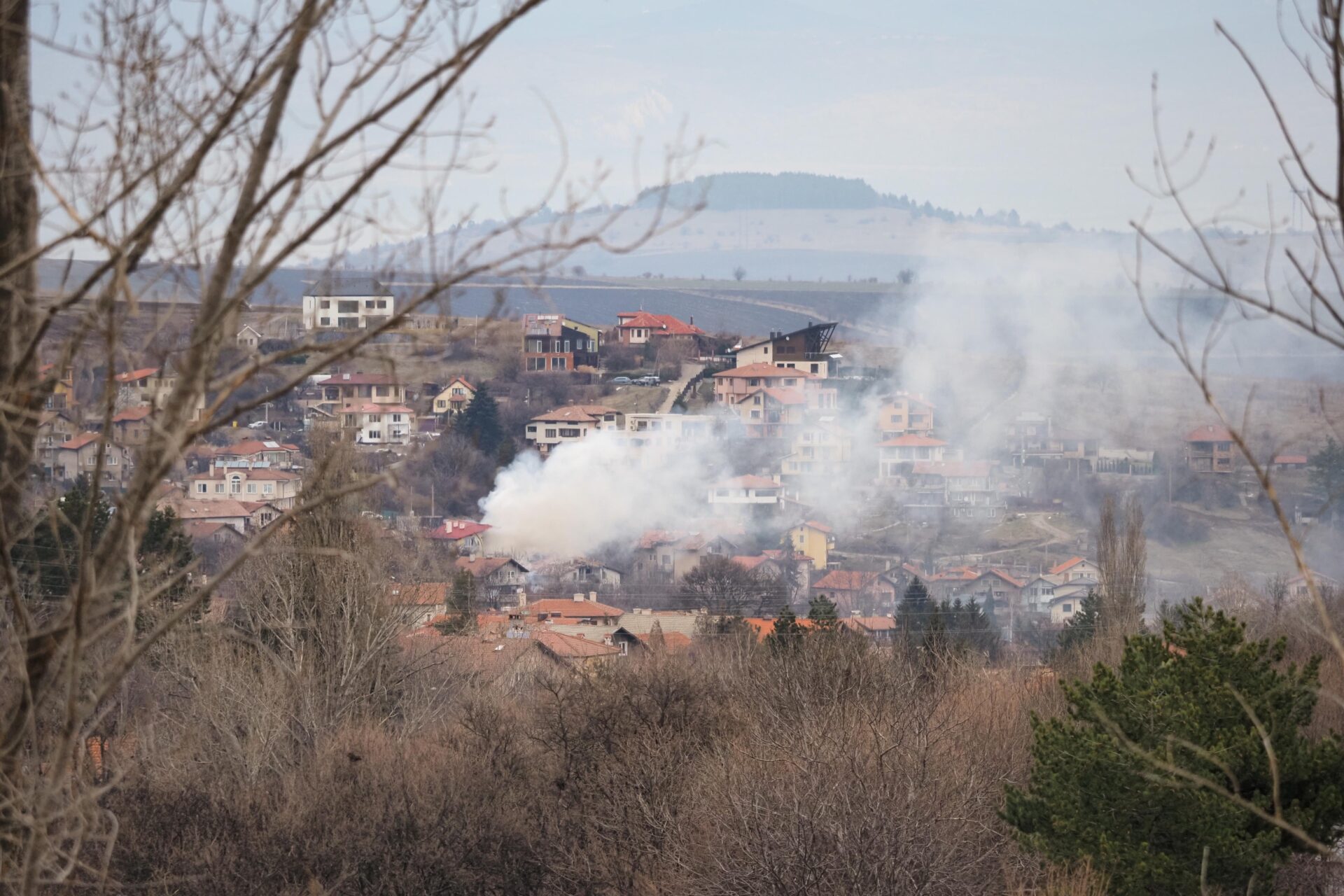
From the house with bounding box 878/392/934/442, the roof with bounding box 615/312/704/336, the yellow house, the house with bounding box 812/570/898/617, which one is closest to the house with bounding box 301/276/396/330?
the house with bounding box 812/570/898/617

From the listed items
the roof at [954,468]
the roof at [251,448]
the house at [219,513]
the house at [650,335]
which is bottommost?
the roof at [954,468]

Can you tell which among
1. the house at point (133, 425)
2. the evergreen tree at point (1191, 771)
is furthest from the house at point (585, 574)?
the house at point (133, 425)

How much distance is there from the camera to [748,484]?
53.9 metres

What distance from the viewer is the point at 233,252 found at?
245 centimetres

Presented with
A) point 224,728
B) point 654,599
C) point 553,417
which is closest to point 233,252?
point 224,728

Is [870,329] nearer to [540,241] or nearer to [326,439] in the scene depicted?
[326,439]

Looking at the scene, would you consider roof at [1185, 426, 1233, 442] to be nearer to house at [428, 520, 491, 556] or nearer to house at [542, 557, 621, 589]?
house at [542, 557, 621, 589]

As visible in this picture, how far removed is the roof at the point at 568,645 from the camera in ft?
77.7

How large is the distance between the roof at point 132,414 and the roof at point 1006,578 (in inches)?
1547

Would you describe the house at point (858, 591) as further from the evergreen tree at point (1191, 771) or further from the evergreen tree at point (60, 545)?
the evergreen tree at point (60, 545)

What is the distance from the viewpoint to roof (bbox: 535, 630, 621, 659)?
23681 millimetres

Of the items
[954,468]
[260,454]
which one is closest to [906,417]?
[954,468]

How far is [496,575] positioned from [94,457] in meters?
35.6

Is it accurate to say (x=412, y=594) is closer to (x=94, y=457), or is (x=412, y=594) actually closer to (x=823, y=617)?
(x=823, y=617)
